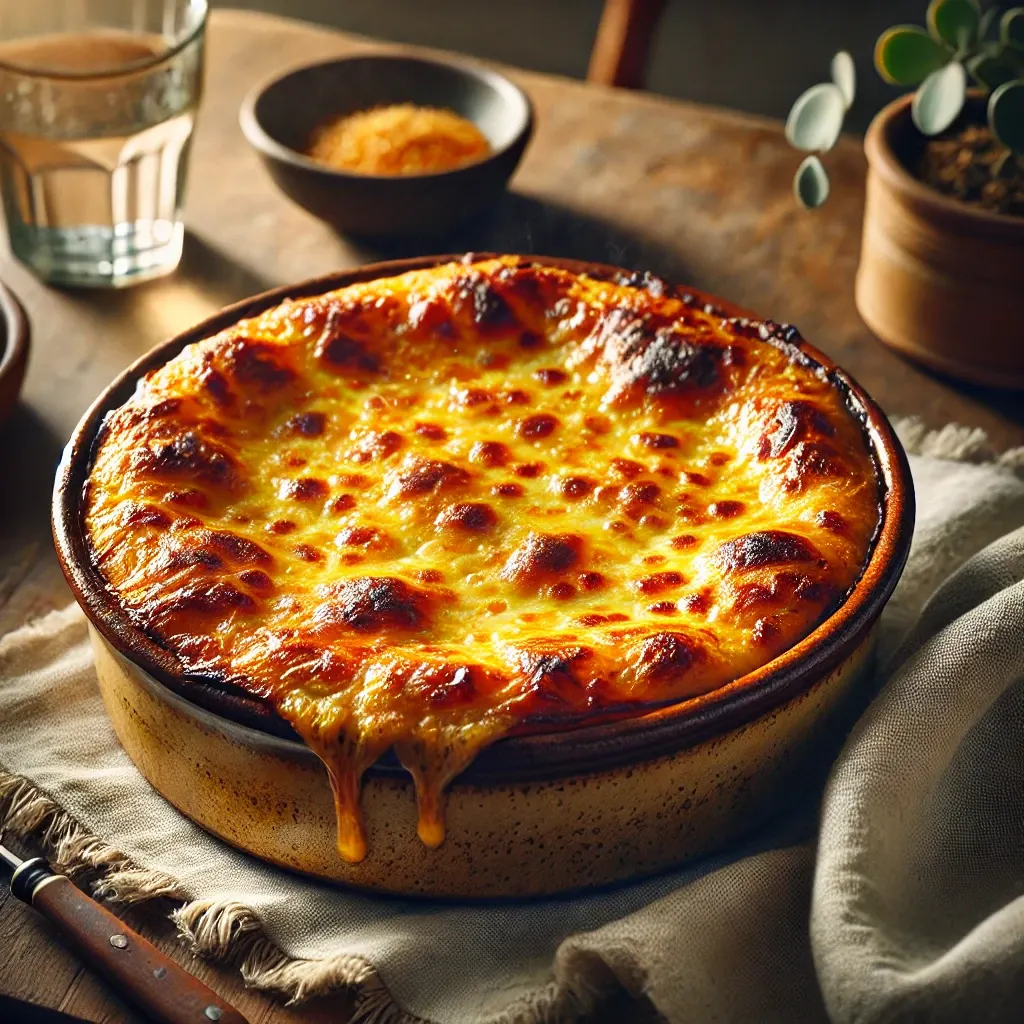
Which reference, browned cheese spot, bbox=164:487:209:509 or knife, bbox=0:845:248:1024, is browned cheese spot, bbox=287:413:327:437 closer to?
browned cheese spot, bbox=164:487:209:509

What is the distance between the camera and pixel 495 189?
241 centimetres

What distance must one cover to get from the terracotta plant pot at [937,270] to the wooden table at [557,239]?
5 cm

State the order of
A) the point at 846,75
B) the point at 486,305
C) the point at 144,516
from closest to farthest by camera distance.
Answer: the point at 144,516, the point at 486,305, the point at 846,75

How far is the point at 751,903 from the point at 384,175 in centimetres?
136

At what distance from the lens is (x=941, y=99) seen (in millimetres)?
1952

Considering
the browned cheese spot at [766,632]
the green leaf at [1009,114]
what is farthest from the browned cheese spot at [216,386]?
the green leaf at [1009,114]

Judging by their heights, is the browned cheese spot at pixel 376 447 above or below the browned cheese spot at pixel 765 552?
below

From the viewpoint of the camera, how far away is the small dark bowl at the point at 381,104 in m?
2.32

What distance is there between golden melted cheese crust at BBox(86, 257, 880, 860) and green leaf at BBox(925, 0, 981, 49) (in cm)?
53

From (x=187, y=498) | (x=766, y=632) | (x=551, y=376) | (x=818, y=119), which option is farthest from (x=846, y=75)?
(x=187, y=498)

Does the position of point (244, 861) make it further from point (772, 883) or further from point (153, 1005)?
point (772, 883)

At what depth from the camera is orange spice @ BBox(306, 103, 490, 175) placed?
238 centimetres

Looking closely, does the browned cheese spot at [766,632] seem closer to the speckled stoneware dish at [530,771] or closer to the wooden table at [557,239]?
the speckled stoneware dish at [530,771]

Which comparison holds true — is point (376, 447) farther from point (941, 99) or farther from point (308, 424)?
point (941, 99)
